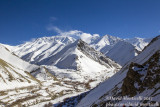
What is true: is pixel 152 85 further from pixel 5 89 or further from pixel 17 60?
pixel 17 60

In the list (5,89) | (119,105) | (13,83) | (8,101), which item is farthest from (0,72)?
(119,105)

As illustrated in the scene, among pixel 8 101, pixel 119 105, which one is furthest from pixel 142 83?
pixel 8 101

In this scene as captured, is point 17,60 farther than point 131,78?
Yes

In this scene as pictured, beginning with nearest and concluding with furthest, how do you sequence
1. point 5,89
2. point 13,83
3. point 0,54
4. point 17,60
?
point 5,89
point 13,83
point 0,54
point 17,60

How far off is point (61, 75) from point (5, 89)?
111146 mm

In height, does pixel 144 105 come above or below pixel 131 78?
below

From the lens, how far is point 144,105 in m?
13.7

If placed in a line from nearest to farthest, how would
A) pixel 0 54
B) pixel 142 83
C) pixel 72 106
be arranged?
1. pixel 142 83
2. pixel 72 106
3. pixel 0 54

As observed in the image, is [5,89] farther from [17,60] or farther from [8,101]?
[17,60]

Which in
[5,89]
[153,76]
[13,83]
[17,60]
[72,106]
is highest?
[17,60]

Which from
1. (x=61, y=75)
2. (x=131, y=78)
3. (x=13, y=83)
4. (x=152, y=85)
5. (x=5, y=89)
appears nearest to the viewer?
(x=152, y=85)

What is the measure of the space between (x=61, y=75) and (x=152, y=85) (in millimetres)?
179552

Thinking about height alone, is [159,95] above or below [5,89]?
below

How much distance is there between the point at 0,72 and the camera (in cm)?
9312
